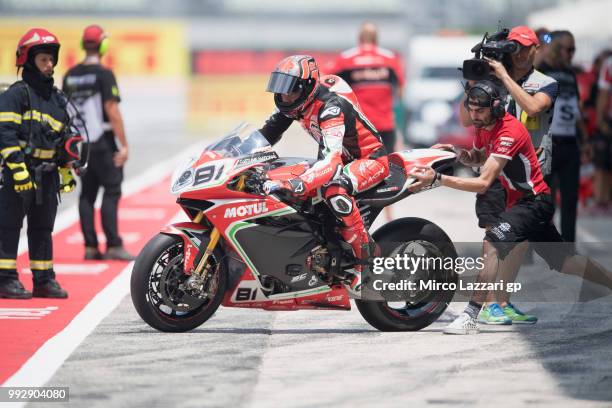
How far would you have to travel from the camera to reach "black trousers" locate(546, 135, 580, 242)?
39.1 ft

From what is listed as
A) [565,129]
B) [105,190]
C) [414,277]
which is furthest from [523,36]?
[105,190]

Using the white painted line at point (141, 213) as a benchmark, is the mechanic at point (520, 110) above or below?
above

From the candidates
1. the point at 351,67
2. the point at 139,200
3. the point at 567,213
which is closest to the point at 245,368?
the point at 567,213

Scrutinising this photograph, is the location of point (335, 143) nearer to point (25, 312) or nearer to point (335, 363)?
point (335, 363)

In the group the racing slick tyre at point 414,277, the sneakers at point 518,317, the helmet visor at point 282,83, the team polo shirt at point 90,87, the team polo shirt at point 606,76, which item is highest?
the helmet visor at point 282,83

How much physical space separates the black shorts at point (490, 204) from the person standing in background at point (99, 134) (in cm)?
414

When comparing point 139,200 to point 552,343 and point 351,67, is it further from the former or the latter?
point 552,343

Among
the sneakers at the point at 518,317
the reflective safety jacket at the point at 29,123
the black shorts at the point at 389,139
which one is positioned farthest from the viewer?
the black shorts at the point at 389,139

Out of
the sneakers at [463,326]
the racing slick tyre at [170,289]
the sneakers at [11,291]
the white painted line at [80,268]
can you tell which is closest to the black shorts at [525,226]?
the sneakers at [463,326]

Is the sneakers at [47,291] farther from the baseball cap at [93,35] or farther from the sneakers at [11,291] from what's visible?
the baseball cap at [93,35]

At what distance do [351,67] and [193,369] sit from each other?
7.55 meters

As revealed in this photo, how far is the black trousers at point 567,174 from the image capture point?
39.1 ft

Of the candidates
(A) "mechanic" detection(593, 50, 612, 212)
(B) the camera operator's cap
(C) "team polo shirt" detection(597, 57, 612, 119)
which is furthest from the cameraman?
(A) "mechanic" detection(593, 50, 612, 212)

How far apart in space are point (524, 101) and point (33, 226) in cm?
371
